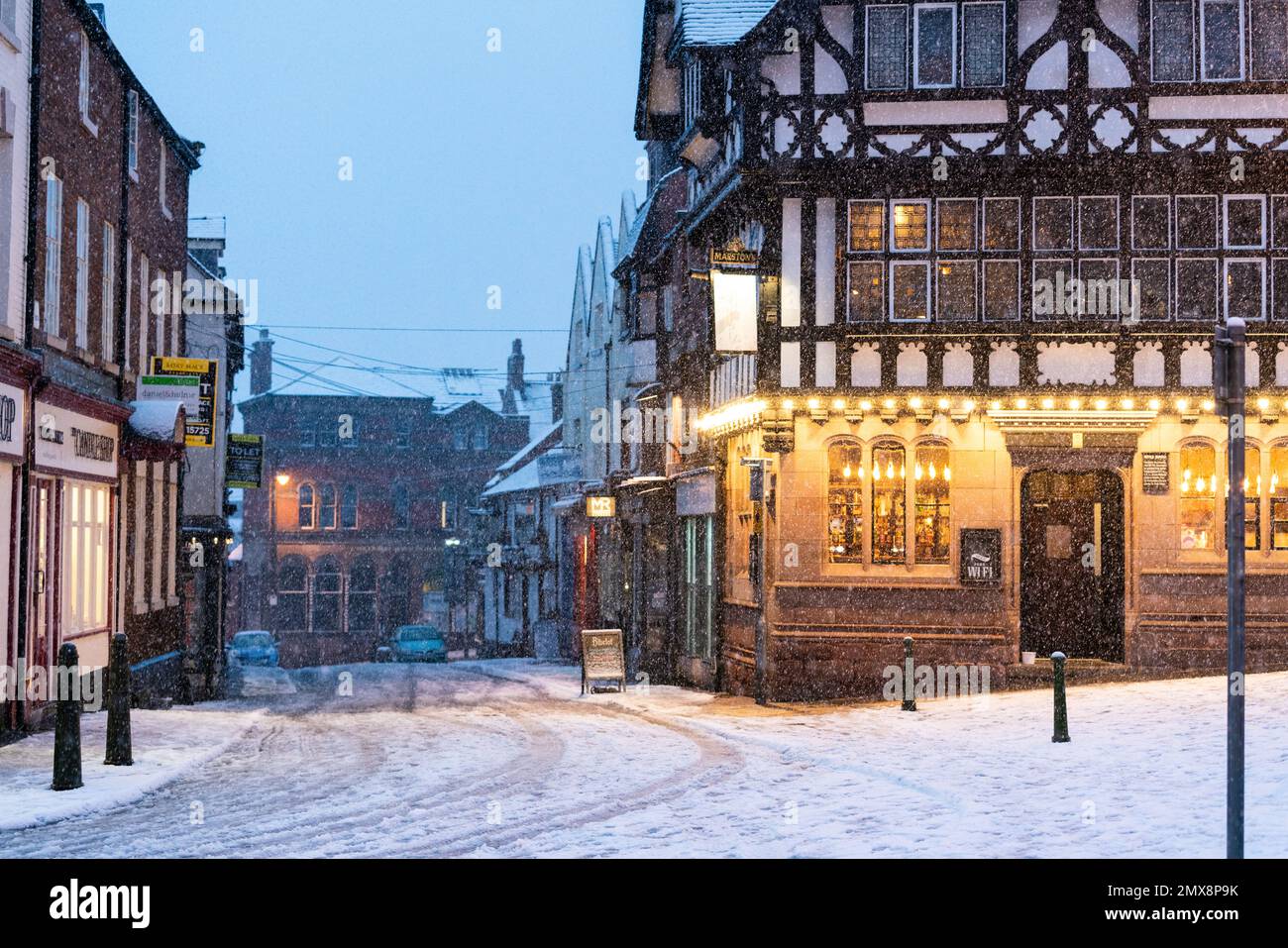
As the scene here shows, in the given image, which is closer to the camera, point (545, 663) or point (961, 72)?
point (961, 72)

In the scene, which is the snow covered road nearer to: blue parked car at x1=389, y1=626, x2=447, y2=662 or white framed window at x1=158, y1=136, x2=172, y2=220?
white framed window at x1=158, y1=136, x2=172, y2=220

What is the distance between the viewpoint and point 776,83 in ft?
70.4

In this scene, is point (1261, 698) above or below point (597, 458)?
below

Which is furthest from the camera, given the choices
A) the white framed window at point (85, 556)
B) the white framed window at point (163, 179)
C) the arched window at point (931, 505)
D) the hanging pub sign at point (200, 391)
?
the white framed window at point (163, 179)

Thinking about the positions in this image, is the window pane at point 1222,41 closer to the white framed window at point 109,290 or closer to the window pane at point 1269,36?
the window pane at point 1269,36

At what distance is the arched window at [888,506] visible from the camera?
2167 cm

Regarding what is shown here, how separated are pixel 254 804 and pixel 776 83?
1338cm

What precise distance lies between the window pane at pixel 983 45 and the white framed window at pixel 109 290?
12237 mm

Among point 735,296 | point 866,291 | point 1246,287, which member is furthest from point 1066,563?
point 735,296

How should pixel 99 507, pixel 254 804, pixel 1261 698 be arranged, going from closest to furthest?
1. pixel 254 804
2. pixel 1261 698
3. pixel 99 507

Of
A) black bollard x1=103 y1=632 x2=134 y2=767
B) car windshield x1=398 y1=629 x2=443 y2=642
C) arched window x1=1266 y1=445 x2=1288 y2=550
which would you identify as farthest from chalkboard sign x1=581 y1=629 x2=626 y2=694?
car windshield x1=398 y1=629 x2=443 y2=642

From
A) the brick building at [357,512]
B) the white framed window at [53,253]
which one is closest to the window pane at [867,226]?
the white framed window at [53,253]
